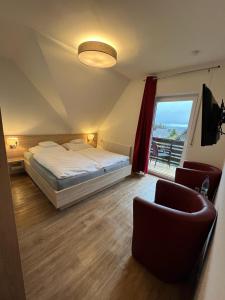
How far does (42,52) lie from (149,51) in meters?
1.65

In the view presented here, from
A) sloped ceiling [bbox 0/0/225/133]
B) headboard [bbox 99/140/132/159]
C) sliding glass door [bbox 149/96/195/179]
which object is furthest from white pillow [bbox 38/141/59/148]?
sliding glass door [bbox 149/96/195/179]

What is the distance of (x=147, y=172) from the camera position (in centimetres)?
373

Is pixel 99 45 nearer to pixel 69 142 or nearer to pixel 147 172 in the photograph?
pixel 69 142

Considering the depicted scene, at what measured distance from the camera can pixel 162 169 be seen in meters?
4.02

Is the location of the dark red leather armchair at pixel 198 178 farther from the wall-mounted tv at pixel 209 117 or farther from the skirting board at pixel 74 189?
the skirting board at pixel 74 189

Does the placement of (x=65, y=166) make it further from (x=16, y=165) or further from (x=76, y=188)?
(x=16, y=165)

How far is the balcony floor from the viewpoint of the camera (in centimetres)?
367

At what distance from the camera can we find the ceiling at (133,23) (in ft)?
4.65

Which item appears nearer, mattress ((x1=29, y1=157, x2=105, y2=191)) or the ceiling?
the ceiling

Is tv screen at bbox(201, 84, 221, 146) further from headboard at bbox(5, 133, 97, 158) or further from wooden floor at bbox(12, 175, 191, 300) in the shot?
headboard at bbox(5, 133, 97, 158)

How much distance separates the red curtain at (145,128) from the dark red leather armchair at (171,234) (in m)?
2.09

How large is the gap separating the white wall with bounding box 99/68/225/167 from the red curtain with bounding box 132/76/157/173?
19 centimetres

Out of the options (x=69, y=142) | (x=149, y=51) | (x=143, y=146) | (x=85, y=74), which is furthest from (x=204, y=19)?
(x=69, y=142)

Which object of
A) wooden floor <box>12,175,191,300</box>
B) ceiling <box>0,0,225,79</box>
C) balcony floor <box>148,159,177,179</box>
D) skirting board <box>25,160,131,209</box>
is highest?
ceiling <box>0,0,225,79</box>
